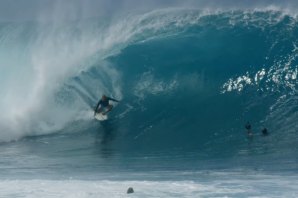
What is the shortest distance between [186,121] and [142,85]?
10.2ft

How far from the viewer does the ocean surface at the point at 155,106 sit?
10984 millimetres

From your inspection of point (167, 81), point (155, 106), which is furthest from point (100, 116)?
point (167, 81)

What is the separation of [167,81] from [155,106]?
1.72 metres

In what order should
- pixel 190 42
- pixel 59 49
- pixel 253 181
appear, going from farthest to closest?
pixel 59 49
pixel 190 42
pixel 253 181

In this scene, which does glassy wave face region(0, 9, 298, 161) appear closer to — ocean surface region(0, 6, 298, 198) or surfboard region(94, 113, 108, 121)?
ocean surface region(0, 6, 298, 198)

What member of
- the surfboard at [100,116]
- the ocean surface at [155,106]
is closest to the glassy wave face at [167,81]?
the ocean surface at [155,106]

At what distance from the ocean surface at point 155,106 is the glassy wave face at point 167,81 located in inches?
2.0

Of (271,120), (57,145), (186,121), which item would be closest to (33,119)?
(57,145)

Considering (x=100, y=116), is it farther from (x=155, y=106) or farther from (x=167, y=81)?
(x=167, y=81)

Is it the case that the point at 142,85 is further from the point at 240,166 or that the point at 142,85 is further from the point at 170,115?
the point at 240,166

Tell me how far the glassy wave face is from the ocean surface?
51 mm

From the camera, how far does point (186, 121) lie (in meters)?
17.9

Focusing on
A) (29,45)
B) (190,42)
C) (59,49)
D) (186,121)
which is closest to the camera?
(186,121)

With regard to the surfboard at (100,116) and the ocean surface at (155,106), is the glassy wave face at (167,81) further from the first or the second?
the surfboard at (100,116)
